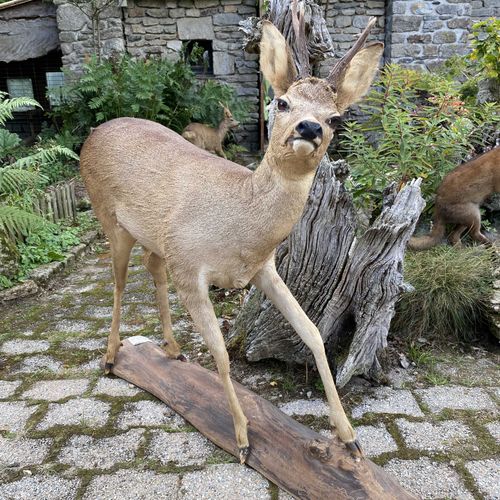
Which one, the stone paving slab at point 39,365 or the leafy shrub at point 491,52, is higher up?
the leafy shrub at point 491,52

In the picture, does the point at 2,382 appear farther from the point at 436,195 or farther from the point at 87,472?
the point at 436,195

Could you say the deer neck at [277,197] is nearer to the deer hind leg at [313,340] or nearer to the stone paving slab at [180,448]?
the deer hind leg at [313,340]

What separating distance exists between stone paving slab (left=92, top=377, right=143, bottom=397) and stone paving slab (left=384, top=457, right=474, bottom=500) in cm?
168

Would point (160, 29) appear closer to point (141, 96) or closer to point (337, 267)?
point (141, 96)

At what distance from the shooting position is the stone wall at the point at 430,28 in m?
10.8

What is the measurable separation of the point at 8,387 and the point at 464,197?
418 centimetres

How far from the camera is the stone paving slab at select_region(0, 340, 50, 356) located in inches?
152

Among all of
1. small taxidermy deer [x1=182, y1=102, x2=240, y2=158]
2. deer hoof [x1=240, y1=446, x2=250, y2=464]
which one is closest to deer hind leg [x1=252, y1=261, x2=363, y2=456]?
deer hoof [x1=240, y1=446, x2=250, y2=464]

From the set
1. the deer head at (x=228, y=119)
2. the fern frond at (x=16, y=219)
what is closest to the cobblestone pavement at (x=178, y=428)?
the fern frond at (x=16, y=219)

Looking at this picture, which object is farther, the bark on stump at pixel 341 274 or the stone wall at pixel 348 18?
the stone wall at pixel 348 18

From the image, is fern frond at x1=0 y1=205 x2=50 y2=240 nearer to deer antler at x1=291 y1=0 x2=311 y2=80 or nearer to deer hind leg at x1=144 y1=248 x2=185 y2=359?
deer hind leg at x1=144 y1=248 x2=185 y2=359

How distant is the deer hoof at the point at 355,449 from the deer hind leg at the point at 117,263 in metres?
1.67

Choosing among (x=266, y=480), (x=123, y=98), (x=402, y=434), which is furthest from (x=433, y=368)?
(x=123, y=98)

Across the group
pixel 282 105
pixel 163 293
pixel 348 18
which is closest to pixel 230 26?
pixel 348 18
